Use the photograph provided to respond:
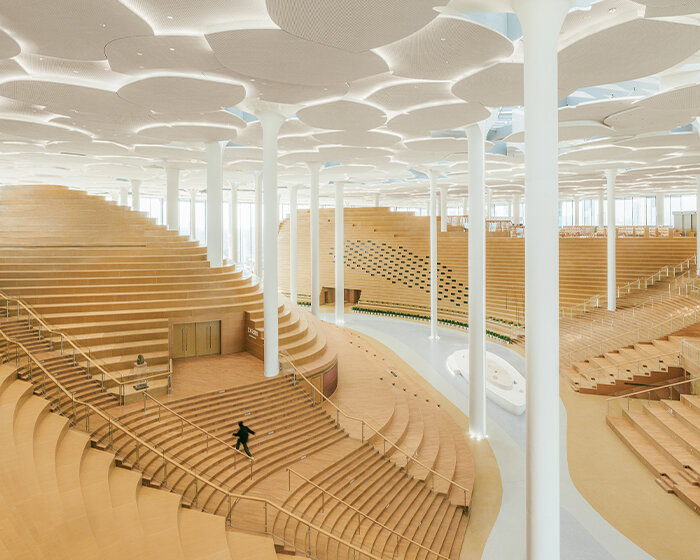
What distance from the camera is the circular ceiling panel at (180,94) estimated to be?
8367 millimetres

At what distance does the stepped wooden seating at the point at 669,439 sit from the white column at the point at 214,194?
12684mm

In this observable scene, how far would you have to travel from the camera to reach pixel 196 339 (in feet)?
42.2

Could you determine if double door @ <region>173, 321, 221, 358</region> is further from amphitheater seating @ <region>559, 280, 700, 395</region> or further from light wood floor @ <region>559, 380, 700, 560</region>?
amphitheater seating @ <region>559, 280, 700, 395</region>

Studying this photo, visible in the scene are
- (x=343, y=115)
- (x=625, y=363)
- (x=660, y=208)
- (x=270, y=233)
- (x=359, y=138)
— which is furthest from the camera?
(x=660, y=208)

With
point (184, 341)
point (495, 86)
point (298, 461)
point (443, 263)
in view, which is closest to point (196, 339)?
point (184, 341)

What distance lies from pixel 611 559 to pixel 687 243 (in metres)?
22.9

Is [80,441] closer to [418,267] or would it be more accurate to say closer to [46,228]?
[46,228]

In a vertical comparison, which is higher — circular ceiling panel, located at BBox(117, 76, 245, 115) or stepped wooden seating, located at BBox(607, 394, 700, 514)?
circular ceiling panel, located at BBox(117, 76, 245, 115)

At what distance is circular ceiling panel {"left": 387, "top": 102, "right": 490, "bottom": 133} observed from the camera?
9953 millimetres

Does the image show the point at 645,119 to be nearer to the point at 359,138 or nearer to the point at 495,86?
the point at 495,86

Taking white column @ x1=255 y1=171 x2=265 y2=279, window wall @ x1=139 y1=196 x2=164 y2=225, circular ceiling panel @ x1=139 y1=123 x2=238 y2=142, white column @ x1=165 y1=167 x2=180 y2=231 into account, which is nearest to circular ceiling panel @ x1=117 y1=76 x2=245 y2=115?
circular ceiling panel @ x1=139 y1=123 x2=238 y2=142

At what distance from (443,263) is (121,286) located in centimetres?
1804

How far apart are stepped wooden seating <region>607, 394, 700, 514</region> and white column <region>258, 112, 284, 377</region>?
8.55 m

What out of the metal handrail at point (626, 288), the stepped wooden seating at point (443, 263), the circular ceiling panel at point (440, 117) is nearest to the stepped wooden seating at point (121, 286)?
the circular ceiling panel at point (440, 117)
